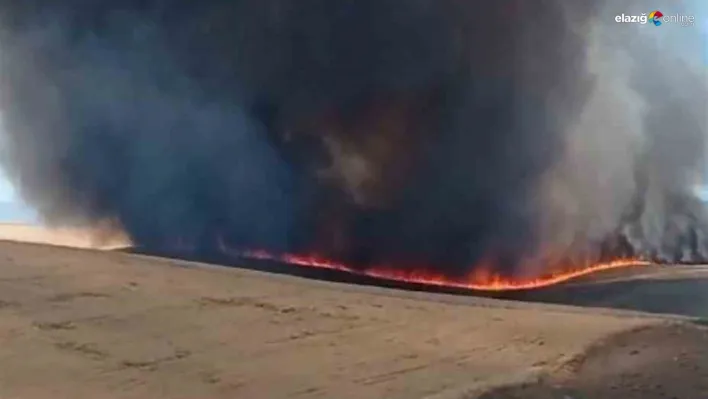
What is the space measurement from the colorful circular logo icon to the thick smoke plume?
1.06 m

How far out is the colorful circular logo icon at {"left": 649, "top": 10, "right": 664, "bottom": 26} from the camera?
33.9 ft

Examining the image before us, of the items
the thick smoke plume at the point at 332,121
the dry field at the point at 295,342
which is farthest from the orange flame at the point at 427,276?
the dry field at the point at 295,342

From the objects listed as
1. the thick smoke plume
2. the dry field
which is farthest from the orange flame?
the dry field

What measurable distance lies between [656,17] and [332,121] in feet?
14.3

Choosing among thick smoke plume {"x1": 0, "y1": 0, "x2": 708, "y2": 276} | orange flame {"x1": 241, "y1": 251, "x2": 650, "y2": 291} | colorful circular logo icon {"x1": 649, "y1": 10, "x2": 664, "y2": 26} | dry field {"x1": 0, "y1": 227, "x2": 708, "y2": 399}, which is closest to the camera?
dry field {"x1": 0, "y1": 227, "x2": 708, "y2": 399}

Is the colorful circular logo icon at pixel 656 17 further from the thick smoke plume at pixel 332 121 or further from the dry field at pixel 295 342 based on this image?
the dry field at pixel 295 342

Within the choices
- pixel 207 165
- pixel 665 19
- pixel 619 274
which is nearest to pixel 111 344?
pixel 207 165

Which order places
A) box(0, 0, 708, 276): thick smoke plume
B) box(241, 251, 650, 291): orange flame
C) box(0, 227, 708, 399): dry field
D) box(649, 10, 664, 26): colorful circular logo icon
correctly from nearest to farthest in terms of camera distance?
box(0, 227, 708, 399): dry field < box(241, 251, 650, 291): orange flame < box(0, 0, 708, 276): thick smoke plume < box(649, 10, 664, 26): colorful circular logo icon

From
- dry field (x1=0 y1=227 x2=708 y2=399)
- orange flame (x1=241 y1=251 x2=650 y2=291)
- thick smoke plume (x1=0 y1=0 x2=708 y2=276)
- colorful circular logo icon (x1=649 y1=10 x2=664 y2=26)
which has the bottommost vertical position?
dry field (x1=0 y1=227 x2=708 y2=399)

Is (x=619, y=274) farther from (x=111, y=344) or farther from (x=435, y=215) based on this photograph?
(x=111, y=344)

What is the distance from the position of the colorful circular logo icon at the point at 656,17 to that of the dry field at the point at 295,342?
6340 millimetres

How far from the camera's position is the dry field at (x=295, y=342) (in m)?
3.12

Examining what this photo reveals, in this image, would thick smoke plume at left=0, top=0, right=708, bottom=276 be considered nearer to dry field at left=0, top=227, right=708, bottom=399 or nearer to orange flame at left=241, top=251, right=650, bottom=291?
orange flame at left=241, top=251, right=650, bottom=291

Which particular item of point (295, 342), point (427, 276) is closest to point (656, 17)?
point (427, 276)
